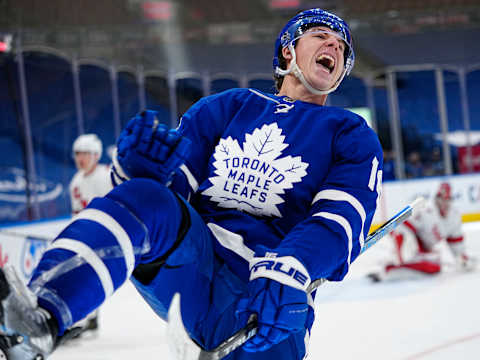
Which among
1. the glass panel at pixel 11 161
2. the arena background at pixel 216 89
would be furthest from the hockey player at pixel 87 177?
the glass panel at pixel 11 161

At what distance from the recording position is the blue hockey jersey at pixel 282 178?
3.70 ft

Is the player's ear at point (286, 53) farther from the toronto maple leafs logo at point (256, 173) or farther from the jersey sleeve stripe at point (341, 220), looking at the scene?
the jersey sleeve stripe at point (341, 220)

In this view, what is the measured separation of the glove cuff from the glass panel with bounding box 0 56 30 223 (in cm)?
465

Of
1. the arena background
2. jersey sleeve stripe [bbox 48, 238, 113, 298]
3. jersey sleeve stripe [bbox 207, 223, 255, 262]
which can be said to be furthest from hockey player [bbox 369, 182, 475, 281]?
jersey sleeve stripe [bbox 48, 238, 113, 298]

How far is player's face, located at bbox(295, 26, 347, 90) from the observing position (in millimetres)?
1397

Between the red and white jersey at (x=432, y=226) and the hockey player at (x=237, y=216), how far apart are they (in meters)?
3.18

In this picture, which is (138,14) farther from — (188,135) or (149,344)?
(188,135)

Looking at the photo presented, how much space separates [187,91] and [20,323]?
714cm

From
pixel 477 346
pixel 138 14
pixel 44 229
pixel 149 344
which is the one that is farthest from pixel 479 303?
pixel 138 14

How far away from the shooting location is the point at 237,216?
48.3 inches

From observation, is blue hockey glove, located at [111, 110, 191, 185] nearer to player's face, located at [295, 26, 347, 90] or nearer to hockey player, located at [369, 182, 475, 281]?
player's face, located at [295, 26, 347, 90]

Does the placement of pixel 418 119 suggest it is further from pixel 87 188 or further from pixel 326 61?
pixel 326 61

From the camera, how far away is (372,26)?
1116 centimetres

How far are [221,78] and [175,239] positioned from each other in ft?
24.0
